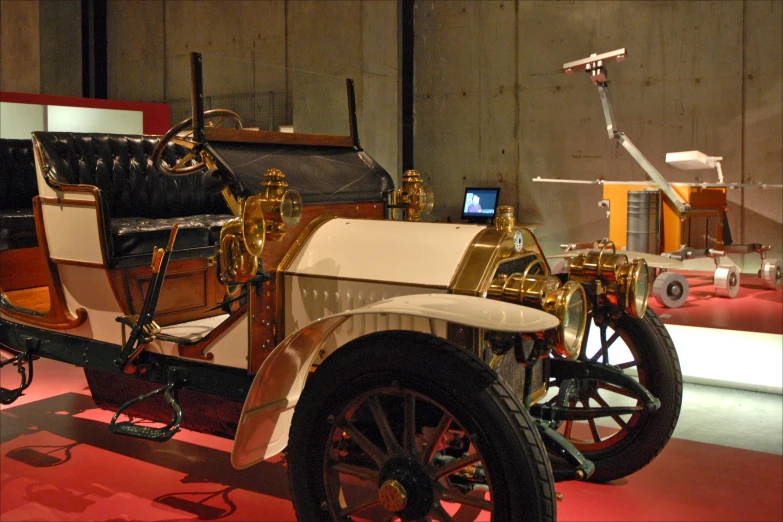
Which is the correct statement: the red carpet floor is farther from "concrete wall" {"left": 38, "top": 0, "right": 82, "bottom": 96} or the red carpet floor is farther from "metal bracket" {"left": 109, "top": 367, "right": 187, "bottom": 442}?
"concrete wall" {"left": 38, "top": 0, "right": 82, "bottom": 96}

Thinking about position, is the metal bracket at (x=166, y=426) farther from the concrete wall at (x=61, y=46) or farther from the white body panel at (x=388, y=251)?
the concrete wall at (x=61, y=46)

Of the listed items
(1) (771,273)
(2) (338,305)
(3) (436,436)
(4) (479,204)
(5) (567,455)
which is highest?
(4) (479,204)

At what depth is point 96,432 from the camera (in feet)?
10.9

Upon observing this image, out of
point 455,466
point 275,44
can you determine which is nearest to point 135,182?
point 455,466

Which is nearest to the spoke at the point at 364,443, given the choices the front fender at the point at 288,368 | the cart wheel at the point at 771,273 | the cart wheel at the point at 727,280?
the front fender at the point at 288,368

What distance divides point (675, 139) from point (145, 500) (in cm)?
579

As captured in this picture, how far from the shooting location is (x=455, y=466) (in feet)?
5.88

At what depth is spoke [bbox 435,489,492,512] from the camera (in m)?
1.77

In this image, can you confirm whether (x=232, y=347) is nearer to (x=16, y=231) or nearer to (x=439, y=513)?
(x=439, y=513)

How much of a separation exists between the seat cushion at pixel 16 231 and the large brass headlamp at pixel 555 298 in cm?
242

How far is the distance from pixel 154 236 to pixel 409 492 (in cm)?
161

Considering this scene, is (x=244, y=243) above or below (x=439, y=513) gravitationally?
above

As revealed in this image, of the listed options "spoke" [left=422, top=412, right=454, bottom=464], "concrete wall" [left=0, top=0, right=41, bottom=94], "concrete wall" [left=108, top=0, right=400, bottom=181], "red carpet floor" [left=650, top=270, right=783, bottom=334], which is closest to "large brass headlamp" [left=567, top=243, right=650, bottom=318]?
"spoke" [left=422, top=412, right=454, bottom=464]

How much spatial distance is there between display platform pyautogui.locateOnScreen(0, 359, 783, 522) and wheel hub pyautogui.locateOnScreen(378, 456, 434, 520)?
0.73 metres
